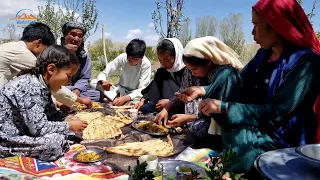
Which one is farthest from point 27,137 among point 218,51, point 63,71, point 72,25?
point 72,25

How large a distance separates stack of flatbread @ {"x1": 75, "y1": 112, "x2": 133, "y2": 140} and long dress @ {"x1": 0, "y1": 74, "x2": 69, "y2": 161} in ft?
1.71

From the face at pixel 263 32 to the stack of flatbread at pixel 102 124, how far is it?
169cm

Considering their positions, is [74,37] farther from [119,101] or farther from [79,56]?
[119,101]

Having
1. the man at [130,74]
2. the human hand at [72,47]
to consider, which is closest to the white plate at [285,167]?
the man at [130,74]

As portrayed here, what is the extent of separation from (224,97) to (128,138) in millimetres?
1089

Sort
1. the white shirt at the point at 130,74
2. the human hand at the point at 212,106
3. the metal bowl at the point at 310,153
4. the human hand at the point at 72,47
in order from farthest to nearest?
1. the white shirt at the point at 130,74
2. the human hand at the point at 72,47
3. the human hand at the point at 212,106
4. the metal bowl at the point at 310,153

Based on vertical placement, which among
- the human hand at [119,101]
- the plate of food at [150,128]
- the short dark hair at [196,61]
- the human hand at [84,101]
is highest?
the short dark hair at [196,61]

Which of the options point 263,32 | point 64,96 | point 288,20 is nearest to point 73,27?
point 64,96

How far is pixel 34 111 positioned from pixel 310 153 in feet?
6.77

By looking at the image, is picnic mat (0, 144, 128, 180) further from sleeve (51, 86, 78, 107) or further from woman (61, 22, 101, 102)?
woman (61, 22, 101, 102)

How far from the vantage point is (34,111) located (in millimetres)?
2459

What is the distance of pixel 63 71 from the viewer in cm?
264

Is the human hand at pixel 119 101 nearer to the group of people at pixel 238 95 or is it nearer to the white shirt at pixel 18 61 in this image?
the white shirt at pixel 18 61

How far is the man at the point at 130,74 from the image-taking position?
474cm
